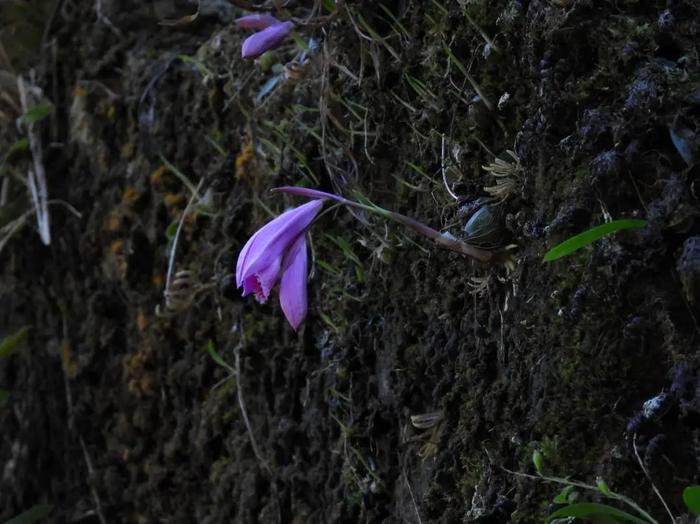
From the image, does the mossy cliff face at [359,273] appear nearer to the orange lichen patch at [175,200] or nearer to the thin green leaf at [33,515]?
the orange lichen patch at [175,200]

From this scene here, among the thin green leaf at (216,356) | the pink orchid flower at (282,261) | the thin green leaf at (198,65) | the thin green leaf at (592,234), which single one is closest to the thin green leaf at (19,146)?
the thin green leaf at (198,65)

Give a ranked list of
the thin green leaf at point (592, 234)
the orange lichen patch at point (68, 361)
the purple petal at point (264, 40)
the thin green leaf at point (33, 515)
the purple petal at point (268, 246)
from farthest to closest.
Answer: the orange lichen patch at point (68, 361), the thin green leaf at point (33, 515), the purple petal at point (264, 40), the purple petal at point (268, 246), the thin green leaf at point (592, 234)

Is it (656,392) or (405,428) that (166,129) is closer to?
(405,428)

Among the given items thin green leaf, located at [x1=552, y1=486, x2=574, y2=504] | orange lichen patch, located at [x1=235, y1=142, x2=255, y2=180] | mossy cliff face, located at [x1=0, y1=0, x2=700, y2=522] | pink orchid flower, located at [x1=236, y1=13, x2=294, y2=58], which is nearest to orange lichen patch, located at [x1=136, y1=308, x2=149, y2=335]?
mossy cliff face, located at [x1=0, y1=0, x2=700, y2=522]

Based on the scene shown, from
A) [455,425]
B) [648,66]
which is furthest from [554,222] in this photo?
[455,425]

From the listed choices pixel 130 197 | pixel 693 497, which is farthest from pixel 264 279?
pixel 130 197

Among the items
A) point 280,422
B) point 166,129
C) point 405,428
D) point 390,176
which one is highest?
point 390,176

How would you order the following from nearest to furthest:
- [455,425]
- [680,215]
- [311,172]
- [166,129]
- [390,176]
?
1. [680,215]
2. [455,425]
3. [390,176]
4. [311,172]
5. [166,129]

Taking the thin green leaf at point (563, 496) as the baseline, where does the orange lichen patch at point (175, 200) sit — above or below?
below

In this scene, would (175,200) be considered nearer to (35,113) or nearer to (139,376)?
(139,376)
